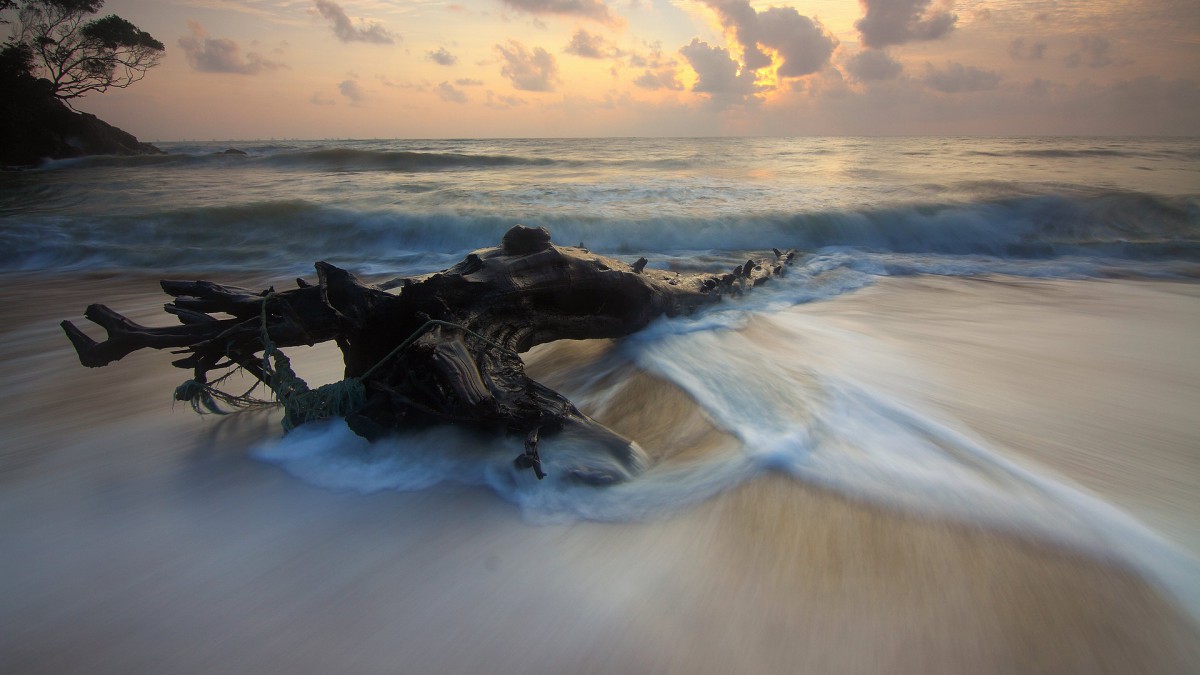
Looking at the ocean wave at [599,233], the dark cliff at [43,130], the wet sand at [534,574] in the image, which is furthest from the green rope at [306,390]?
the dark cliff at [43,130]

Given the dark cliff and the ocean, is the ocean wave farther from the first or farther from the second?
the dark cliff

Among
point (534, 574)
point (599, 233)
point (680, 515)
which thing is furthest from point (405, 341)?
point (599, 233)

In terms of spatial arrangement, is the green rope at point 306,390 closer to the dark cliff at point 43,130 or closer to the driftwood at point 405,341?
the driftwood at point 405,341

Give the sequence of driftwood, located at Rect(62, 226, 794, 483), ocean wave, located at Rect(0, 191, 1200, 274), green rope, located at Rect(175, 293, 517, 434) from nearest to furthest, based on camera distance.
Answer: driftwood, located at Rect(62, 226, 794, 483)
green rope, located at Rect(175, 293, 517, 434)
ocean wave, located at Rect(0, 191, 1200, 274)

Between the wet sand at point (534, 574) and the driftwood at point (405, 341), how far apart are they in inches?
10.2

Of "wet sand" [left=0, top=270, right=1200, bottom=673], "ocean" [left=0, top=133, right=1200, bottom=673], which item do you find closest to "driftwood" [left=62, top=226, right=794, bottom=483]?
"ocean" [left=0, top=133, right=1200, bottom=673]

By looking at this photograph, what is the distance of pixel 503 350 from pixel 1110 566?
1.97m

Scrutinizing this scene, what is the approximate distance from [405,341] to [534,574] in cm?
95

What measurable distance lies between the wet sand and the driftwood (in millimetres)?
258

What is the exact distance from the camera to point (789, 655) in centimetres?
126

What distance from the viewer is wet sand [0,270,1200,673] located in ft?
4.15

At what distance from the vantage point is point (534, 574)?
1.50 metres

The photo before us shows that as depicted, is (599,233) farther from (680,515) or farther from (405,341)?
(680,515)

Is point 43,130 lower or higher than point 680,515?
higher
